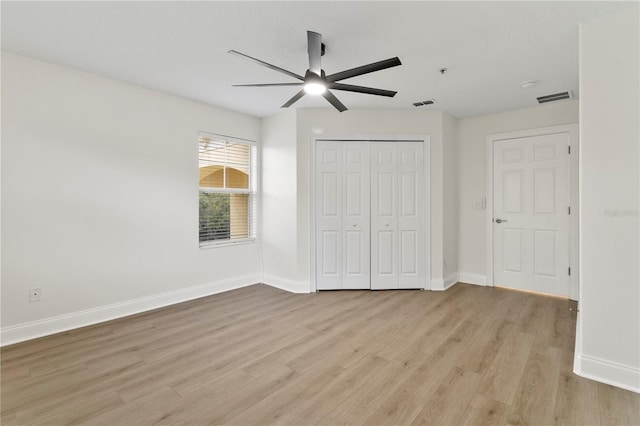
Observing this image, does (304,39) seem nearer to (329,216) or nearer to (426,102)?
(426,102)

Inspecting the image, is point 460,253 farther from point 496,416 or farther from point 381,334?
point 496,416

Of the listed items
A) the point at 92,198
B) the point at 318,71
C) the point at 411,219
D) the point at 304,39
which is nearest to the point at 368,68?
the point at 318,71

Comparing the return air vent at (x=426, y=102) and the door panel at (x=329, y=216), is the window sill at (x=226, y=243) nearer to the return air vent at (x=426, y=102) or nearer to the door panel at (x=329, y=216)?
the door panel at (x=329, y=216)

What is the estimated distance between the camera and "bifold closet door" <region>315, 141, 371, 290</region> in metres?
4.34

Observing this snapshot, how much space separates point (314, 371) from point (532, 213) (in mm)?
3865

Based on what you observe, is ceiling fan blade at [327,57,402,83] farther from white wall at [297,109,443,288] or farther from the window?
the window

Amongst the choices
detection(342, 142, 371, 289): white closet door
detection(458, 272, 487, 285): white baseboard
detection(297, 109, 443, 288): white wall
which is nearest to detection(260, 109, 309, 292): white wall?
detection(297, 109, 443, 288): white wall

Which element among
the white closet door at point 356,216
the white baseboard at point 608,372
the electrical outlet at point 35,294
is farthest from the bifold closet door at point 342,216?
the electrical outlet at point 35,294

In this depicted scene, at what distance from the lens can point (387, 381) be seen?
2141 millimetres

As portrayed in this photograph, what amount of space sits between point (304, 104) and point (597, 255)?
350 cm

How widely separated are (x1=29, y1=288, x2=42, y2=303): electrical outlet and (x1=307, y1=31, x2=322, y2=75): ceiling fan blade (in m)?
3.30

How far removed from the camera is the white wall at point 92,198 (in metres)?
2.75

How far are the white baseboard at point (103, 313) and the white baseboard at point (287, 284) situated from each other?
0.53m

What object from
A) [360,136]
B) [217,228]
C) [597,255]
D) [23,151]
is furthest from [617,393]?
[23,151]
